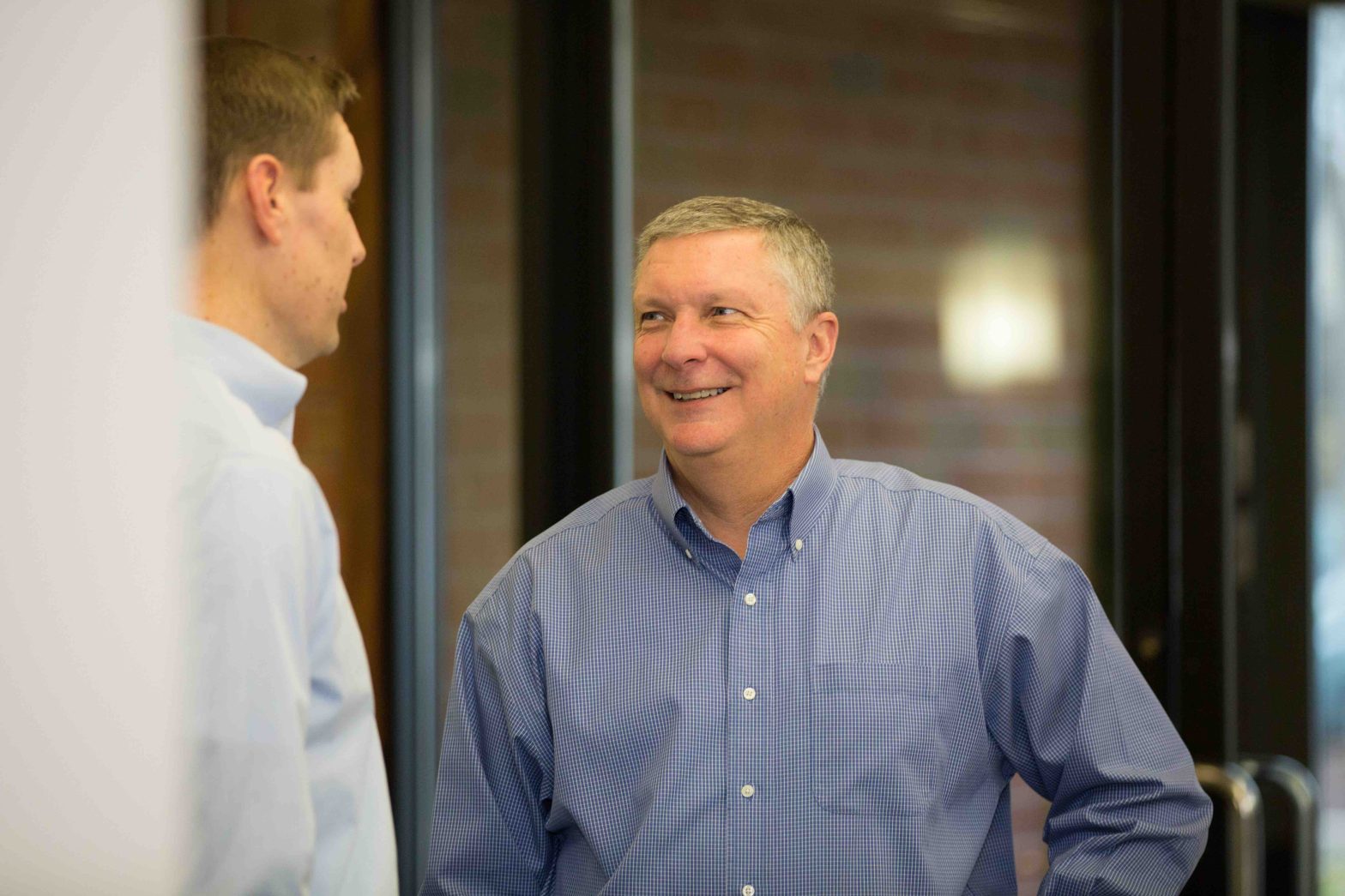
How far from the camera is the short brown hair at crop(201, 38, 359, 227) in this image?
133 centimetres

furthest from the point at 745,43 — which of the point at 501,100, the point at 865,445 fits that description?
the point at 865,445

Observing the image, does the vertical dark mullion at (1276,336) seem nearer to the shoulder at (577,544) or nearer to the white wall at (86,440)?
the shoulder at (577,544)

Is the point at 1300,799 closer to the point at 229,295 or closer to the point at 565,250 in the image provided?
the point at 565,250

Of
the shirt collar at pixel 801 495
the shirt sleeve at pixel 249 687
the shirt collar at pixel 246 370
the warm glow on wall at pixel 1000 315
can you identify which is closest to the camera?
the shirt sleeve at pixel 249 687

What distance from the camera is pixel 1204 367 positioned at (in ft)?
5.85

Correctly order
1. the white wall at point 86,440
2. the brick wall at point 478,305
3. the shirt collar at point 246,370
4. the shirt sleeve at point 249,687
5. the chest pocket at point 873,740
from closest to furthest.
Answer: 1. the white wall at point 86,440
2. the shirt sleeve at point 249,687
3. the shirt collar at point 246,370
4. the chest pocket at point 873,740
5. the brick wall at point 478,305

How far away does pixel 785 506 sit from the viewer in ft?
5.04

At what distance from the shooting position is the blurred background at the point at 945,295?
1817 millimetres

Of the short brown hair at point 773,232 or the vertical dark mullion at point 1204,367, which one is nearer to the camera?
the short brown hair at point 773,232

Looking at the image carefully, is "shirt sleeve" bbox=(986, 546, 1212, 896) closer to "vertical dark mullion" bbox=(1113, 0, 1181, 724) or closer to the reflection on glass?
"vertical dark mullion" bbox=(1113, 0, 1181, 724)

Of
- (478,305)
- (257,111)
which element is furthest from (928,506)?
(478,305)

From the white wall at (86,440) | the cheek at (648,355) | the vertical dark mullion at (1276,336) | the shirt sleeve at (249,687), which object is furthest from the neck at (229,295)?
the vertical dark mullion at (1276,336)

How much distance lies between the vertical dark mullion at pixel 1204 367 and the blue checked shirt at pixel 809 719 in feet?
1.09

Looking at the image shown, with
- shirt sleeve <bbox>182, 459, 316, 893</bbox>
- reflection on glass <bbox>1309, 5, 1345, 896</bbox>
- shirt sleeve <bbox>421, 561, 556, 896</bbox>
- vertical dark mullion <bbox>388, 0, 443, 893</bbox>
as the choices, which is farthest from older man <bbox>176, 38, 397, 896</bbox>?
reflection on glass <bbox>1309, 5, 1345, 896</bbox>
